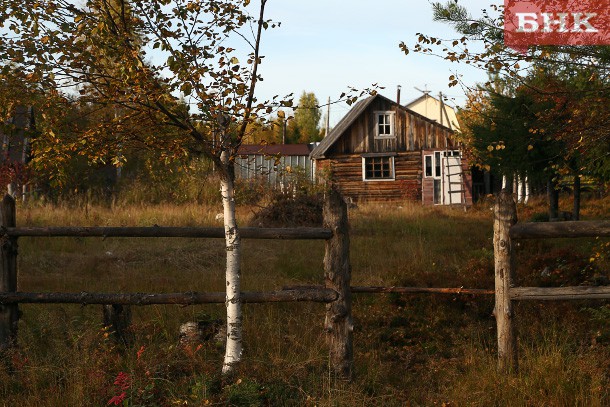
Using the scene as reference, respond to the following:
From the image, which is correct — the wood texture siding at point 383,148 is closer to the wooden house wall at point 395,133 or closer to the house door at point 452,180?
the wooden house wall at point 395,133

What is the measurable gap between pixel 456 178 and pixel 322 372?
23.2 meters

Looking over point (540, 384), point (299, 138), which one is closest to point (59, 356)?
point (540, 384)

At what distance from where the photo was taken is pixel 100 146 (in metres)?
5.13

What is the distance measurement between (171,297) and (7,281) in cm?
169

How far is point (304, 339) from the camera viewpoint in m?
6.27

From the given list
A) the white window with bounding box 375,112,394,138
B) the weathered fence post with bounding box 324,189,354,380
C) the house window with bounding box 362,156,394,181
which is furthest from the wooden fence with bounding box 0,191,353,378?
the white window with bounding box 375,112,394,138

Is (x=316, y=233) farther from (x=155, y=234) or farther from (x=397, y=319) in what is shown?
(x=397, y=319)

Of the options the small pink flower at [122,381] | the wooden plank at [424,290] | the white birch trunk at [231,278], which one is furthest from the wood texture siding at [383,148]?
the small pink flower at [122,381]

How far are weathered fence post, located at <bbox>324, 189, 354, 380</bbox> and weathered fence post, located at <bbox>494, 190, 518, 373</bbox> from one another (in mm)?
1259

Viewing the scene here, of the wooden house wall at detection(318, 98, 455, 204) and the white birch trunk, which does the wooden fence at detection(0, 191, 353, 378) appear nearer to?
the white birch trunk

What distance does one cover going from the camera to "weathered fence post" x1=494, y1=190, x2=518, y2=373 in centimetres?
557

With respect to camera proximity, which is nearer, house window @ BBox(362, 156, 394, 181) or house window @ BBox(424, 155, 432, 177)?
house window @ BBox(424, 155, 432, 177)

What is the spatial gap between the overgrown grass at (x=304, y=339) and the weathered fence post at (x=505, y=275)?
111 mm

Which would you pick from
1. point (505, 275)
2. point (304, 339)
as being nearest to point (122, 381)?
point (304, 339)
